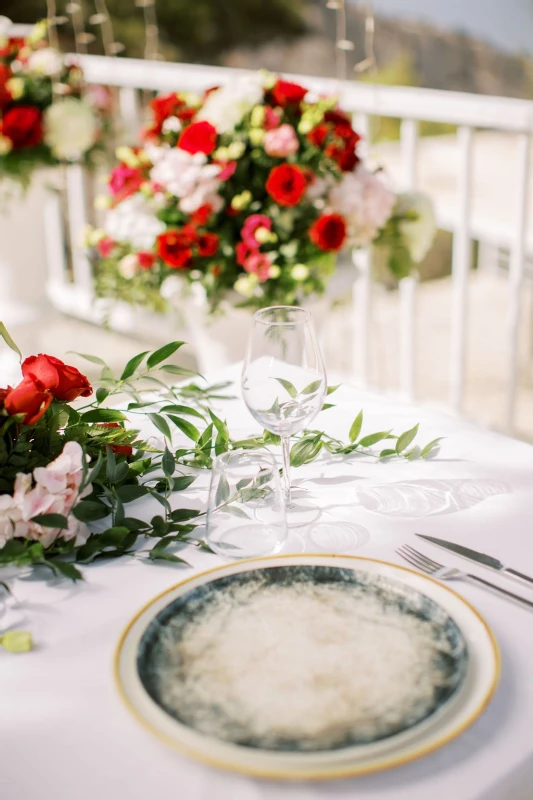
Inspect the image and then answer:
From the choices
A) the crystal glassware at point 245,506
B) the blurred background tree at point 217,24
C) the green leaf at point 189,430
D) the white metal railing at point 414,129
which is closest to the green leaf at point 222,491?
the crystal glassware at point 245,506

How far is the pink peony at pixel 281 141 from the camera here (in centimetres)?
183

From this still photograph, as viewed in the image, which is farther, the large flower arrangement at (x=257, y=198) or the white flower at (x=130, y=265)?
the white flower at (x=130, y=265)

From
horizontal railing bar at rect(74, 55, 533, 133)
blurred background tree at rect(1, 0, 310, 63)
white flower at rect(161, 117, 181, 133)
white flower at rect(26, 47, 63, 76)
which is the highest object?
blurred background tree at rect(1, 0, 310, 63)

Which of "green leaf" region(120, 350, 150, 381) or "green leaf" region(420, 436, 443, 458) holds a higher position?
"green leaf" region(120, 350, 150, 381)

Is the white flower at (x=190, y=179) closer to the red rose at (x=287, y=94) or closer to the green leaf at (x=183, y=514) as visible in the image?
the red rose at (x=287, y=94)

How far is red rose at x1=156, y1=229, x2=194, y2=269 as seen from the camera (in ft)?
6.17

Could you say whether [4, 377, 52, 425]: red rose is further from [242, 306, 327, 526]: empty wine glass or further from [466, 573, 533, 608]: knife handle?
[466, 573, 533, 608]: knife handle

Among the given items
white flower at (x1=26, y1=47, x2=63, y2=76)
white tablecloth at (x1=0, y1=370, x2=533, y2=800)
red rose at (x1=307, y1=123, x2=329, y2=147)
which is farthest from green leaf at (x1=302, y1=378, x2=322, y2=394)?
white flower at (x1=26, y1=47, x2=63, y2=76)

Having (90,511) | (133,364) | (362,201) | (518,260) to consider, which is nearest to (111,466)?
(90,511)

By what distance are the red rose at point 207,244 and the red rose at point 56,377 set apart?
1042 millimetres

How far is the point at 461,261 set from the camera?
2381mm

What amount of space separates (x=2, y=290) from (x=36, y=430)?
2.18 m

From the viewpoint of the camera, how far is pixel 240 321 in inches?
82.1

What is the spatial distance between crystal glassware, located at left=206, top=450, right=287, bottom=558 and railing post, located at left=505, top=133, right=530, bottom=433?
5.18 feet
